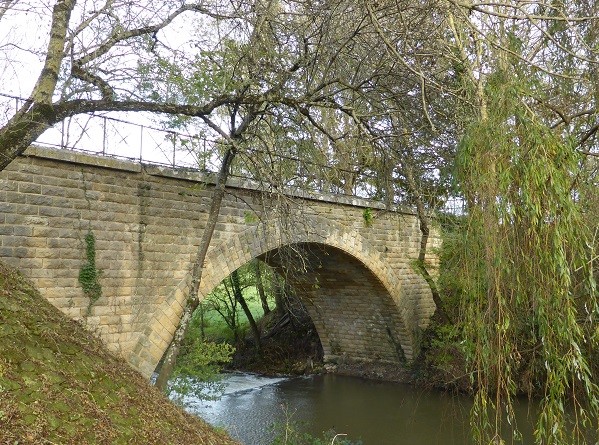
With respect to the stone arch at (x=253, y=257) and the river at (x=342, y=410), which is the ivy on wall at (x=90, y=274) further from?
the river at (x=342, y=410)

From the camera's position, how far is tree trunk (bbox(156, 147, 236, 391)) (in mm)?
6844

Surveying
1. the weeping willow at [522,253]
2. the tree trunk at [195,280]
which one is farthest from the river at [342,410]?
the weeping willow at [522,253]

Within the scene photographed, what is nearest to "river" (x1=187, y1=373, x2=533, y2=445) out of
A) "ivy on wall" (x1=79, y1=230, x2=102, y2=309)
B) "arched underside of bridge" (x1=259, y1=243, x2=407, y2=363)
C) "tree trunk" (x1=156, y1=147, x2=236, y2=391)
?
"arched underside of bridge" (x1=259, y1=243, x2=407, y2=363)

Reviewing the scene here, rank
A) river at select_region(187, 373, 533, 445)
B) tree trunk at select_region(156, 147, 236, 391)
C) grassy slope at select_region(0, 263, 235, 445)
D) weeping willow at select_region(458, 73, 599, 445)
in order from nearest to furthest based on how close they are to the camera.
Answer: weeping willow at select_region(458, 73, 599, 445) → grassy slope at select_region(0, 263, 235, 445) → tree trunk at select_region(156, 147, 236, 391) → river at select_region(187, 373, 533, 445)

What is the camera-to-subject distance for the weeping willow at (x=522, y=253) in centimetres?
291

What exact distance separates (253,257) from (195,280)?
1.85 meters

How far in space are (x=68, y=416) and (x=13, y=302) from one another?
147 centimetres

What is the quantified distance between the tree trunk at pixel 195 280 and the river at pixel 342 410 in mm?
1841

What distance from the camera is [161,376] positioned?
6773 millimetres

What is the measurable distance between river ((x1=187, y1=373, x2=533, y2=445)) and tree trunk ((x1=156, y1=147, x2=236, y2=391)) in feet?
6.04

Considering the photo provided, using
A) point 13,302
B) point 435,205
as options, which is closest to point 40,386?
point 13,302

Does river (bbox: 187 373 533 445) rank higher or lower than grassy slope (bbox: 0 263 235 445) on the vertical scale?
lower

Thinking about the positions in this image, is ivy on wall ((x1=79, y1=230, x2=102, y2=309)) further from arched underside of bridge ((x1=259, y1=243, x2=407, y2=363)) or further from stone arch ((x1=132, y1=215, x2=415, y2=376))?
arched underside of bridge ((x1=259, y1=243, x2=407, y2=363))

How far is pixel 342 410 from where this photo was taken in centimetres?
1106
